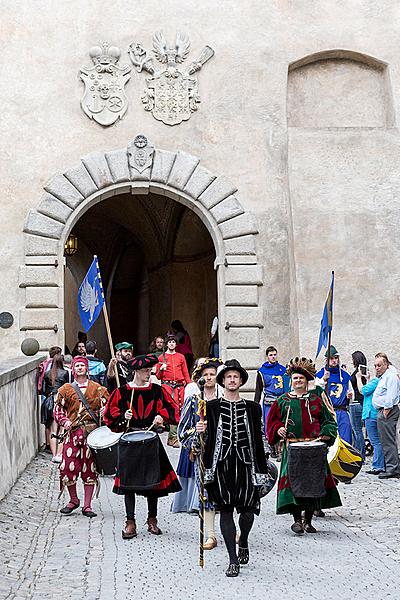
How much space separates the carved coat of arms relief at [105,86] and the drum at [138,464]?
28.7 ft

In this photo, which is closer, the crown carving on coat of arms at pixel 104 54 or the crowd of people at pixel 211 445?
the crowd of people at pixel 211 445

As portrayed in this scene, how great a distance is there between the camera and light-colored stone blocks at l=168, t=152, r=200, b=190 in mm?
15938

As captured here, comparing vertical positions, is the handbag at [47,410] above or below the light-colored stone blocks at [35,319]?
below

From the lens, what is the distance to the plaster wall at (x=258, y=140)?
15.9 meters

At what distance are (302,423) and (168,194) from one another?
8232 millimetres

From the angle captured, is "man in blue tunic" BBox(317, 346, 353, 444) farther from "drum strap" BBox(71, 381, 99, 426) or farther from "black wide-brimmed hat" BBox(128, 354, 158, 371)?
"black wide-brimmed hat" BBox(128, 354, 158, 371)

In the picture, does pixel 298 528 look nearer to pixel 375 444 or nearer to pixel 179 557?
pixel 179 557

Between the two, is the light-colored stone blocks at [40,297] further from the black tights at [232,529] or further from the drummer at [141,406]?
the black tights at [232,529]

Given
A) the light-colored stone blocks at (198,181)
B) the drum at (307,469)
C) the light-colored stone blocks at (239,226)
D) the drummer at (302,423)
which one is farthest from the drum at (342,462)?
the light-colored stone blocks at (198,181)

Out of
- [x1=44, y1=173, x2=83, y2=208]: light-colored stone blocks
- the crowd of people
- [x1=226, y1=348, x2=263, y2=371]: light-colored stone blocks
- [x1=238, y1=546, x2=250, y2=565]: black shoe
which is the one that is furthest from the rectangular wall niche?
[x1=238, y1=546, x2=250, y2=565]: black shoe

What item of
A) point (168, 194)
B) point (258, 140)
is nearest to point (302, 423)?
point (168, 194)

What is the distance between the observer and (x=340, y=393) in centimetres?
1240

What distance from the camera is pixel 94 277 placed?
419 inches

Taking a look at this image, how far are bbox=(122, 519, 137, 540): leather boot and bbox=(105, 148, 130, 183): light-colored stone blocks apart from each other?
8669 millimetres
